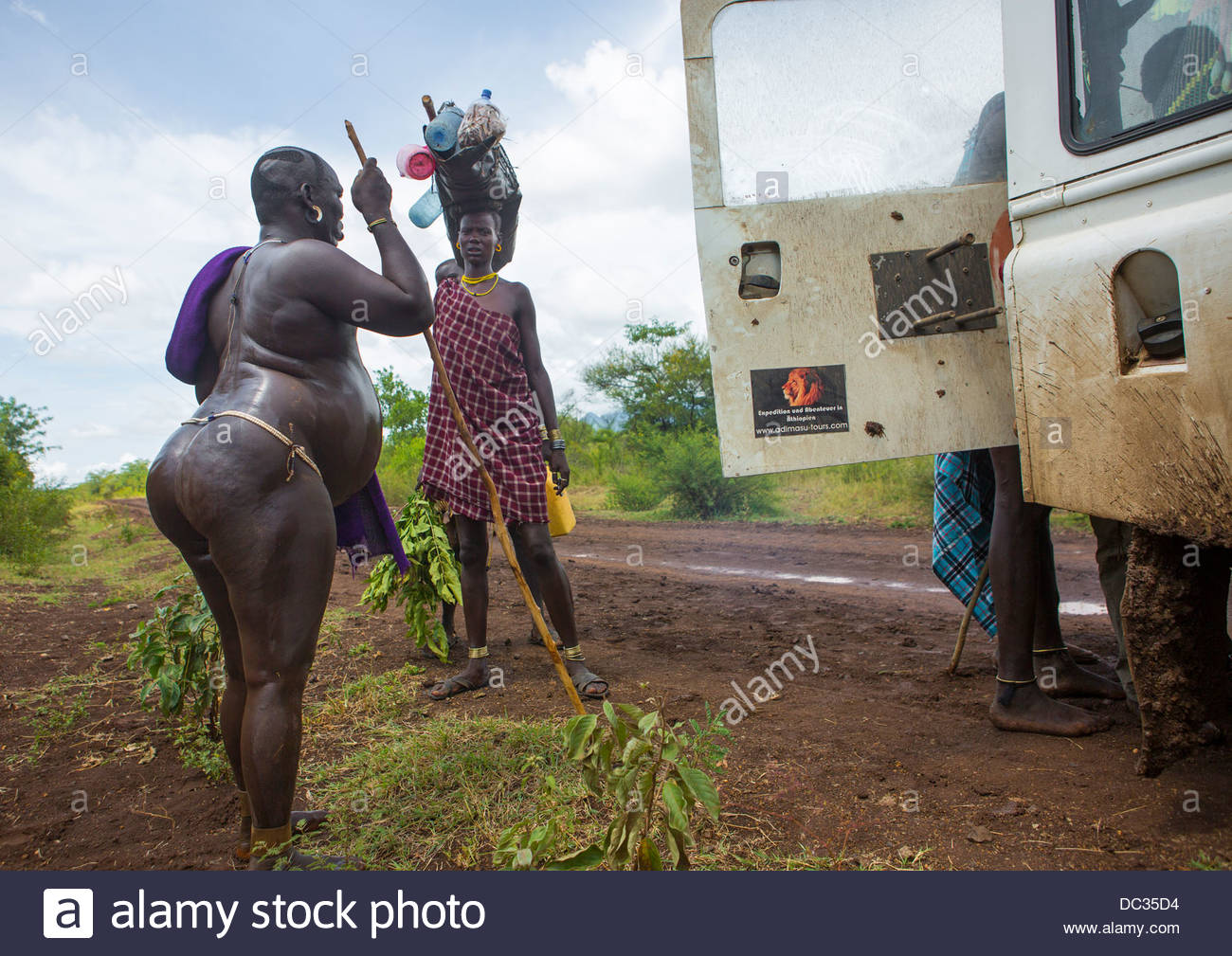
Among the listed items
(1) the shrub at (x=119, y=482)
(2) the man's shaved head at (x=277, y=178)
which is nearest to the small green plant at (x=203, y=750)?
(2) the man's shaved head at (x=277, y=178)

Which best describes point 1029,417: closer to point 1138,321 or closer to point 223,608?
point 1138,321

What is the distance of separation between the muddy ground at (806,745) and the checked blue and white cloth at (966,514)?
1.39ft

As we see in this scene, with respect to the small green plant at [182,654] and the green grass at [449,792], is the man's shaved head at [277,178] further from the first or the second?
the green grass at [449,792]

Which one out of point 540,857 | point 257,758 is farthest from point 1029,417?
point 257,758

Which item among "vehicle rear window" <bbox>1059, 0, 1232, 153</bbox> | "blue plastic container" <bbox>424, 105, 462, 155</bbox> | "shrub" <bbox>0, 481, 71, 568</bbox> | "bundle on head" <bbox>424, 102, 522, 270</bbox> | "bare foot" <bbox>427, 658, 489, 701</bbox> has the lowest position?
"bare foot" <bbox>427, 658, 489, 701</bbox>

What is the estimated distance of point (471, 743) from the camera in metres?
2.93

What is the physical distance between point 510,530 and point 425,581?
1.87ft

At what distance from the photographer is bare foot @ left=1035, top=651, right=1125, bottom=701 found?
3109 mm

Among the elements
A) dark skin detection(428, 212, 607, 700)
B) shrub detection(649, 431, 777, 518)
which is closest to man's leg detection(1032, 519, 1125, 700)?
dark skin detection(428, 212, 607, 700)

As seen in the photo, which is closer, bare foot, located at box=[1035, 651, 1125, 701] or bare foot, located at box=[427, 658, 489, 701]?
bare foot, located at box=[1035, 651, 1125, 701]

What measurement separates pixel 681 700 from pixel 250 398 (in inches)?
82.9

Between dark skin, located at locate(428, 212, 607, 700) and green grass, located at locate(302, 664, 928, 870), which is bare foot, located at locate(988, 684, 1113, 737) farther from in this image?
dark skin, located at locate(428, 212, 607, 700)

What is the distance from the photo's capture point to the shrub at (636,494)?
13.1 meters

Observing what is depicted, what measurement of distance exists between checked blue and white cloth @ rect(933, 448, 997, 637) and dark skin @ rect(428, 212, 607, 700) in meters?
1.69
